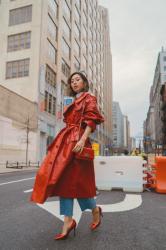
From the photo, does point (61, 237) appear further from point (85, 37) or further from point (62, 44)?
point (85, 37)

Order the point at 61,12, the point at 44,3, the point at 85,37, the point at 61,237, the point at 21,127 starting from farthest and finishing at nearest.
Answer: the point at 85,37 < the point at 61,12 < the point at 44,3 < the point at 21,127 < the point at 61,237

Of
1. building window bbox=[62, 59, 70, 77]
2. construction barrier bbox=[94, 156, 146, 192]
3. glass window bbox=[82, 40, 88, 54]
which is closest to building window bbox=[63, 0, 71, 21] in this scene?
building window bbox=[62, 59, 70, 77]

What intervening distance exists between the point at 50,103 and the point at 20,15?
45.7ft

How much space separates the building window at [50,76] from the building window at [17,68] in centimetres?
316

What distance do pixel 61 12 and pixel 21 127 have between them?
75.3ft

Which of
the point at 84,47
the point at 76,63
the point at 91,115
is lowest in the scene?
the point at 91,115

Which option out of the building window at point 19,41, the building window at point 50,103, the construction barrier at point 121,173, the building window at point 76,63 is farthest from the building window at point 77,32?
the construction barrier at point 121,173

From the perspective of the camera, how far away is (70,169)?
261 cm

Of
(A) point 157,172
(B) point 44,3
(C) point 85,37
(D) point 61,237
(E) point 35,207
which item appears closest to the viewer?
(D) point 61,237

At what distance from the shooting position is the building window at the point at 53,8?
36.7 meters

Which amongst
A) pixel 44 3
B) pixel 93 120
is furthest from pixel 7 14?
pixel 93 120

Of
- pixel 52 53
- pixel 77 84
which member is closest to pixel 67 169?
pixel 77 84

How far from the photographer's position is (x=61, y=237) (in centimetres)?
261

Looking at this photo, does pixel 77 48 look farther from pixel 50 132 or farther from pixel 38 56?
pixel 50 132
